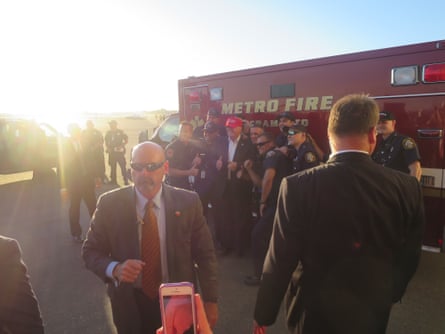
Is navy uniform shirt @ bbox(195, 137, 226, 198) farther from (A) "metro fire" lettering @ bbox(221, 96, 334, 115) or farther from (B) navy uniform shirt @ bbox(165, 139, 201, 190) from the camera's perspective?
(A) "metro fire" lettering @ bbox(221, 96, 334, 115)

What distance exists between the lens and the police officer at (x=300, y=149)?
373 cm

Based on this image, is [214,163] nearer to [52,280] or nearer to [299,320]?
[52,280]

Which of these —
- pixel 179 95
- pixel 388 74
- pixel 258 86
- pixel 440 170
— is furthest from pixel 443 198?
pixel 179 95

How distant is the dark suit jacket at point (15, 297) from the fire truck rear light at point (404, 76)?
152 inches

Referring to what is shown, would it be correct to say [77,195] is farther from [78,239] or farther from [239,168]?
[239,168]

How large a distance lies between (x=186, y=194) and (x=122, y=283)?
640 mm

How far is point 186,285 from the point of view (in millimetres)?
1540

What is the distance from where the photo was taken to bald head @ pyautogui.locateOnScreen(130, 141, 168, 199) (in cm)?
208

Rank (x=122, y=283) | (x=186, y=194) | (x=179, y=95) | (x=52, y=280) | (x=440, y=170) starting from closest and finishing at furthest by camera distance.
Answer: (x=122, y=283) → (x=186, y=194) → (x=440, y=170) → (x=52, y=280) → (x=179, y=95)

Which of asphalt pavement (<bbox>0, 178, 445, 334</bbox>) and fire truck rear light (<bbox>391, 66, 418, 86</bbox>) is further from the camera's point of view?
fire truck rear light (<bbox>391, 66, 418, 86</bbox>)

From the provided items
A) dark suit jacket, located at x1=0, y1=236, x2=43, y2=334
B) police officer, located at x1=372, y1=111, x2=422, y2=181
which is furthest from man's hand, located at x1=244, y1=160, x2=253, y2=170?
dark suit jacket, located at x1=0, y1=236, x2=43, y2=334

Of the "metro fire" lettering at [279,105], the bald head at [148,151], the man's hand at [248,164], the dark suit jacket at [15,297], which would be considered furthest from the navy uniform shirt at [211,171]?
the dark suit jacket at [15,297]

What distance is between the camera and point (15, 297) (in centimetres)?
125

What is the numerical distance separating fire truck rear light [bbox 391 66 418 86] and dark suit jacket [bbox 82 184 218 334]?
286cm
